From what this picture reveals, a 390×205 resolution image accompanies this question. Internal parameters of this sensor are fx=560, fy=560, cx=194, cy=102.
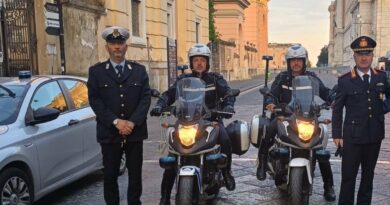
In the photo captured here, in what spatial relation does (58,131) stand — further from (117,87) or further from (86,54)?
(86,54)

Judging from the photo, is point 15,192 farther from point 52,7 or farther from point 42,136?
point 52,7

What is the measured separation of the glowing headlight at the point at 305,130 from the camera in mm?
5832

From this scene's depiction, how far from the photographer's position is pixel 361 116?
213 inches

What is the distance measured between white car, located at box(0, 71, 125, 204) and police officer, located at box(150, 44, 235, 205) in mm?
1253

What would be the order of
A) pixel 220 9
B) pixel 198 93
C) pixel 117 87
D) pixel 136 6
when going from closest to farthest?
pixel 117 87
pixel 198 93
pixel 136 6
pixel 220 9

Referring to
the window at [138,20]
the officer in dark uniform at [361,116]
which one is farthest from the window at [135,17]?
the officer in dark uniform at [361,116]

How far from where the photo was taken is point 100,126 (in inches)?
214

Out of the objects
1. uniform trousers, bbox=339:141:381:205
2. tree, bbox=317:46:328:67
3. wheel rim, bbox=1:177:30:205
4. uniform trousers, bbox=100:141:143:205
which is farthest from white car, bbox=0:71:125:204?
tree, bbox=317:46:328:67

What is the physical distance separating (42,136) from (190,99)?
5.47 ft

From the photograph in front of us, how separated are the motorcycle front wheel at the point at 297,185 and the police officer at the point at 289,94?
839 mm

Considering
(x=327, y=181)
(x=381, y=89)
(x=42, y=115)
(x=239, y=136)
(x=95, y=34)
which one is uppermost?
(x=95, y=34)

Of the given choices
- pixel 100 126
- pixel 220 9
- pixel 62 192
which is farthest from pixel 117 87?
pixel 220 9

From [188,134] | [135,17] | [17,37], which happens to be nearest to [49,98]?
[188,134]

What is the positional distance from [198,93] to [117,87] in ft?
2.98
